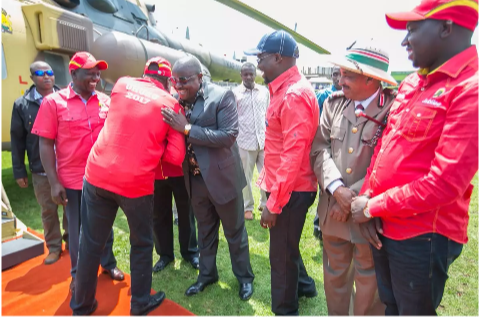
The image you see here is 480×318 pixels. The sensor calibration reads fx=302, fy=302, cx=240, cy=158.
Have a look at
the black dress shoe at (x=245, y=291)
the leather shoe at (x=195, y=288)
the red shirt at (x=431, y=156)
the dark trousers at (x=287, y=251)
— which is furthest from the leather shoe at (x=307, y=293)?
the red shirt at (x=431, y=156)

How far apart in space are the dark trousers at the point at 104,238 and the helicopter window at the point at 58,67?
A: 3.02 meters

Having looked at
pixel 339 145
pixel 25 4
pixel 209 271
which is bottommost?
pixel 209 271

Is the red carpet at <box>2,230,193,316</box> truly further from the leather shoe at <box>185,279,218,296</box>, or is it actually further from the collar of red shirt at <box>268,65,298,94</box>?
the collar of red shirt at <box>268,65,298,94</box>

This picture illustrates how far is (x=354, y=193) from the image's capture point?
1.80m

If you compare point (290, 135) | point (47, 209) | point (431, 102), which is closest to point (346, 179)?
point (290, 135)

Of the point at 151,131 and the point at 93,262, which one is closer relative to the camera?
the point at 151,131

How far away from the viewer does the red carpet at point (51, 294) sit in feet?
8.22

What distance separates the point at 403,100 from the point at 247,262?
1.99 meters

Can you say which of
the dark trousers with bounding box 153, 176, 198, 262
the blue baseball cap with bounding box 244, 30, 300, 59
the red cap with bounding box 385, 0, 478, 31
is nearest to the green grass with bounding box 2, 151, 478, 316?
the dark trousers with bounding box 153, 176, 198, 262

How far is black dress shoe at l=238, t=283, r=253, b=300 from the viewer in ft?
9.00

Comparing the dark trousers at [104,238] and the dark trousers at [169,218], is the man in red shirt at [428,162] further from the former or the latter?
the dark trousers at [169,218]

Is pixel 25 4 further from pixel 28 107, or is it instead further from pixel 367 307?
pixel 367 307

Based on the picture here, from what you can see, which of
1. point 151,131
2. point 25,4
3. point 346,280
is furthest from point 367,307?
point 25,4

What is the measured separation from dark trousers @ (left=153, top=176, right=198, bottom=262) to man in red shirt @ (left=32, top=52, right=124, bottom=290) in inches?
30.2
